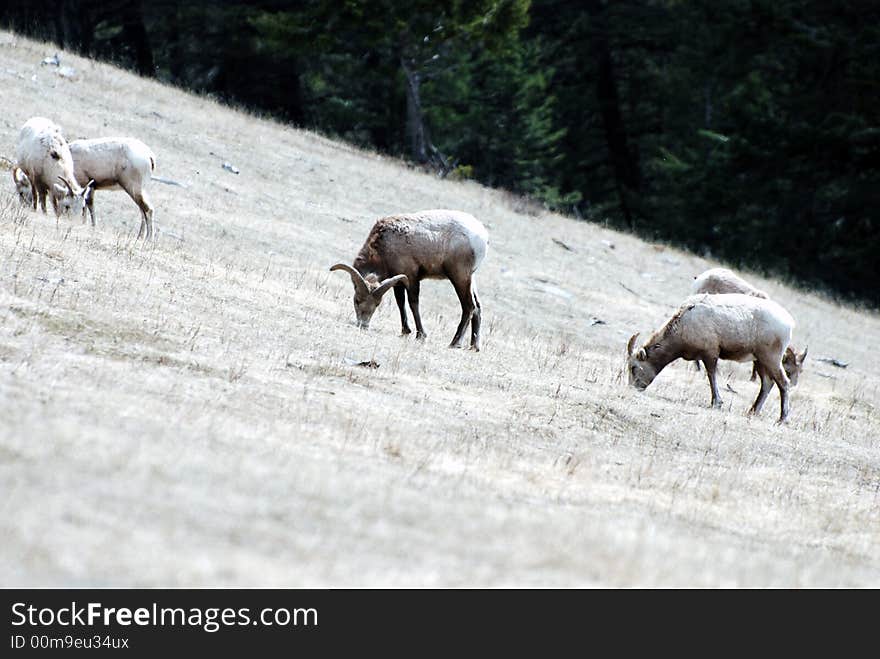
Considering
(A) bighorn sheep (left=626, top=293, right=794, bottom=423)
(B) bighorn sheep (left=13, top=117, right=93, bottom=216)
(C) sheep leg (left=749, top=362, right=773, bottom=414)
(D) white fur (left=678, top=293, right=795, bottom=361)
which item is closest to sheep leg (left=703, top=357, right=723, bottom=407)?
(A) bighorn sheep (left=626, top=293, right=794, bottom=423)

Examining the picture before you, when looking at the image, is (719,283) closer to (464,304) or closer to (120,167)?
(464,304)

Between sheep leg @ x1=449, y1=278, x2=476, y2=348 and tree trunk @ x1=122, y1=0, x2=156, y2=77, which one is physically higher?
tree trunk @ x1=122, y1=0, x2=156, y2=77

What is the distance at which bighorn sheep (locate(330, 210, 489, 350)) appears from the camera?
16.6 meters

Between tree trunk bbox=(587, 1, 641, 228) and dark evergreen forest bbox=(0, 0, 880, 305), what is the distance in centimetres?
8

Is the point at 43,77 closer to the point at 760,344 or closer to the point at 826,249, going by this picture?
the point at 760,344

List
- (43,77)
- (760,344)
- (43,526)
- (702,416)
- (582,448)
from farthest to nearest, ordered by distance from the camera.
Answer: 1. (43,77)
2. (760,344)
3. (702,416)
4. (582,448)
5. (43,526)

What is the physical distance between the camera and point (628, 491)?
1090 centimetres

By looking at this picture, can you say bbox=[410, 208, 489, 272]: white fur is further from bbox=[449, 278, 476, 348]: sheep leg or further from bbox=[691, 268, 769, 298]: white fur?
bbox=[691, 268, 769, 298]: white fur

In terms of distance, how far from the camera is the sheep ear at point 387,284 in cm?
1630

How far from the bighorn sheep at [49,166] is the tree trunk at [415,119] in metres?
21.1

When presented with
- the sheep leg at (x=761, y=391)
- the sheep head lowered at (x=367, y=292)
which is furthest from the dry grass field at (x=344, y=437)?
the sheep leg at (x=761, y=391)

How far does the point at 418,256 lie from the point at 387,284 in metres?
0.69
